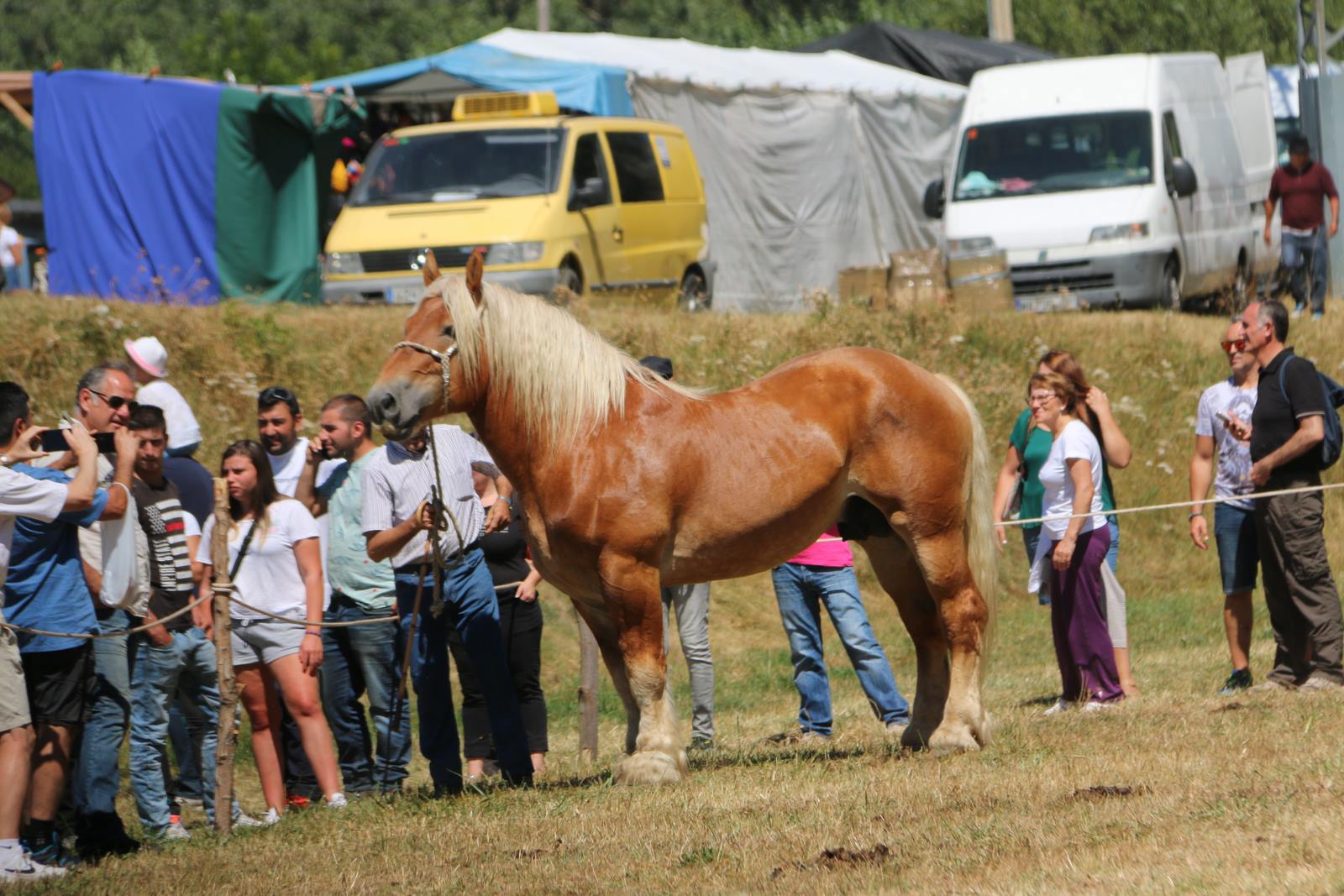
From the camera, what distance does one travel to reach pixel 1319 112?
2022cm

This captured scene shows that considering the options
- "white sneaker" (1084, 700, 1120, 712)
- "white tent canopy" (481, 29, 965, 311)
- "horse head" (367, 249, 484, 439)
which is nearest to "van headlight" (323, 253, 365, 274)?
"white tent canopy" (481, 29, 965, 311)

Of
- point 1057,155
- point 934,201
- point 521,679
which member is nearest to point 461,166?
point 934,201

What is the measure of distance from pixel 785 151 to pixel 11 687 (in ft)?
56.7

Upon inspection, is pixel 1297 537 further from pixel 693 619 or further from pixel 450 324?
pixel 450 324

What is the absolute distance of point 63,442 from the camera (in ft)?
24.6

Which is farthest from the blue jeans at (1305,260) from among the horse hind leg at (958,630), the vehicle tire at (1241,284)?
the horse hind leg at (958,630)

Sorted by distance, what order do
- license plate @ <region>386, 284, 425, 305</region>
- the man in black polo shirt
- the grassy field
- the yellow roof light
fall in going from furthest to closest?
the yellow roof light, license plate @ <region>386, 284, 425, 305</region>, the man in black polo shirt, the grassy field

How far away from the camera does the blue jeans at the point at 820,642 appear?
899 cm

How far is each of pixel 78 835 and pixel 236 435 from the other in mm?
6808

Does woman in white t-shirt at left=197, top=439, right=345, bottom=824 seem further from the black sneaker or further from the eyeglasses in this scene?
Answer: the black sneaker

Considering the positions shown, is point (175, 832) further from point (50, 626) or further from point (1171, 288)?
point (1171, 288)

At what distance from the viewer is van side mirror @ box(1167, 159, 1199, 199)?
1805 cm

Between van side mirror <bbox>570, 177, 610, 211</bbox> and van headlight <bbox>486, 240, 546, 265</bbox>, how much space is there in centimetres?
79

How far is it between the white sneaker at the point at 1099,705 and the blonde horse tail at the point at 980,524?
1.37 meters
